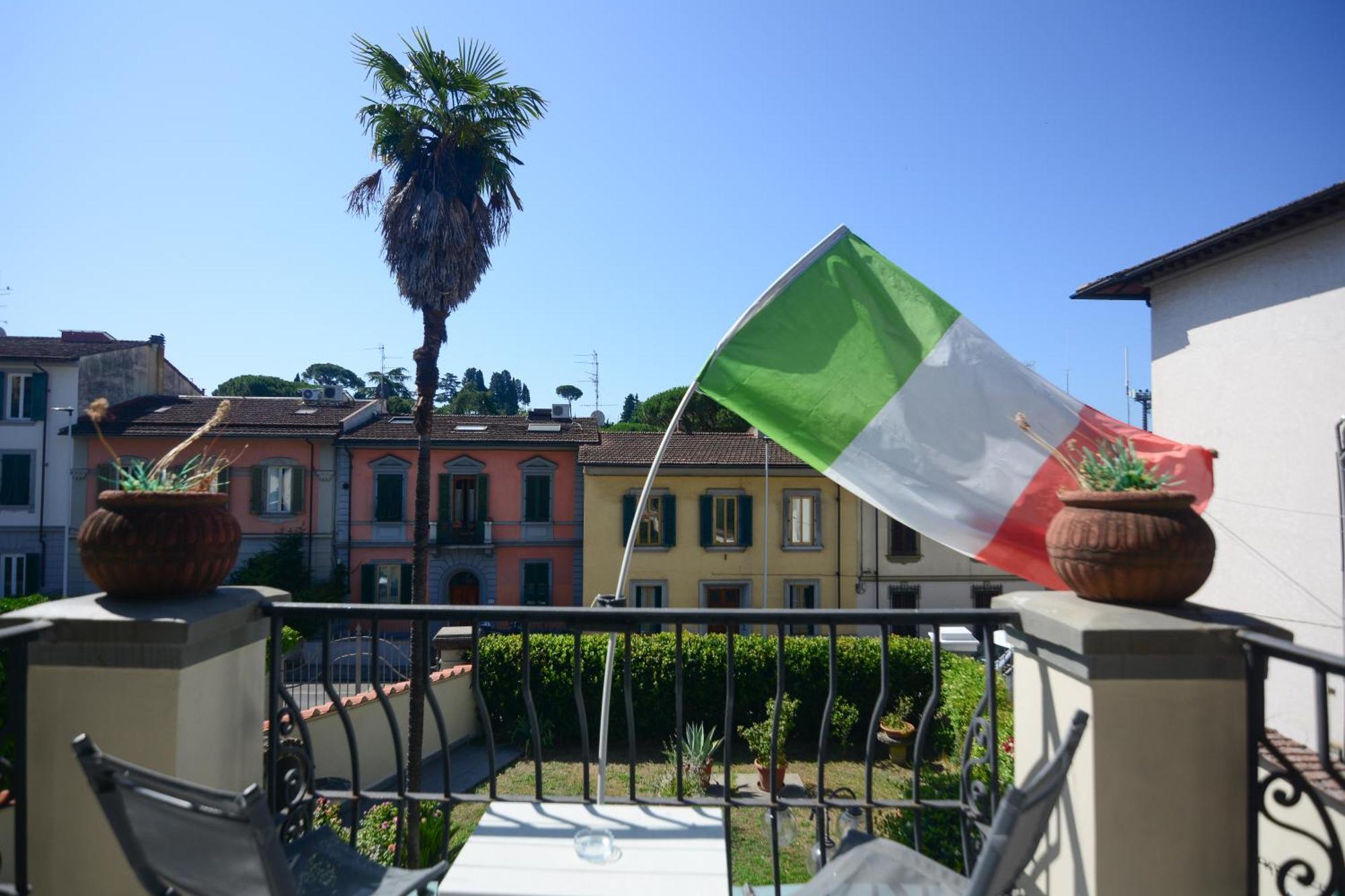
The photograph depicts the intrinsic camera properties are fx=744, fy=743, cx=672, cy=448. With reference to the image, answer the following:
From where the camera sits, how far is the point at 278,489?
2400 cm

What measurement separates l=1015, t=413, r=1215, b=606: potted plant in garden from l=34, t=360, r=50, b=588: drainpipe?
29.2 meters

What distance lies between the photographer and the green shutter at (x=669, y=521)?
23.2 meters

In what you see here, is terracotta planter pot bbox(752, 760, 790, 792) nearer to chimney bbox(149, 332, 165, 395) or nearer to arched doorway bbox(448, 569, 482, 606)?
arched doorway bbox(448, 569, 482, 606)

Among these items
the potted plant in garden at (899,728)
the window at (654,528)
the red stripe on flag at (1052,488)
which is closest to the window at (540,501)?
the window at (654,528)

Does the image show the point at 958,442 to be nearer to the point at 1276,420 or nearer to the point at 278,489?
the point at 1276,420

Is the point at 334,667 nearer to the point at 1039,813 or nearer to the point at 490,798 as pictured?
the point at 490,798

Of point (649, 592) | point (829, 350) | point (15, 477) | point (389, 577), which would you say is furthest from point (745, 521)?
point (15, 477)

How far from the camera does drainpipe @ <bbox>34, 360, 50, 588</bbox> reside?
76.4 feet

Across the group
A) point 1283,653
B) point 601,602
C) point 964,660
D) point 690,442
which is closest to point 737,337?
point 601,602

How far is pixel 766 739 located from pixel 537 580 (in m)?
12.4

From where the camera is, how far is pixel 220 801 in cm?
140

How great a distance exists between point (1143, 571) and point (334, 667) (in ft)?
66.9

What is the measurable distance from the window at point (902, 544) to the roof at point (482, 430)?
33.1ft

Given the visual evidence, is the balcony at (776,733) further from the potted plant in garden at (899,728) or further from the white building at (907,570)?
the white building at (907,570)
